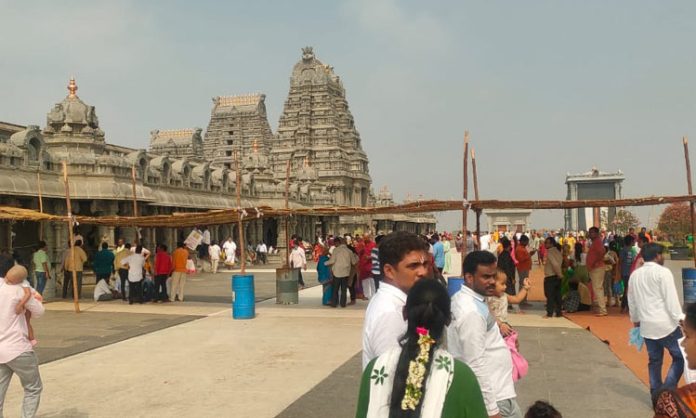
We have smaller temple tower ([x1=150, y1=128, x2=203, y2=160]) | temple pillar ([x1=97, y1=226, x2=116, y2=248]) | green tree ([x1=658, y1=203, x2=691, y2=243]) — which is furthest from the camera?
smaller temple tower ([x1=150, y1=128, x2=203, y2=160])

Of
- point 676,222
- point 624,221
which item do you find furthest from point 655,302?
point 624,221

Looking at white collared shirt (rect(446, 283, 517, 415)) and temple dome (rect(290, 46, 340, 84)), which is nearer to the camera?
white collared shirt (rect(446, 283, 517, 415))

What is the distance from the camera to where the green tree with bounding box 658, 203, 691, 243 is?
52125 millimetres

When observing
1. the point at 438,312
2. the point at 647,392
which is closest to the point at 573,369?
the point at 647,392

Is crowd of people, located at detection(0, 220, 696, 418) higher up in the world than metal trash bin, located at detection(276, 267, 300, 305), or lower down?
higher up

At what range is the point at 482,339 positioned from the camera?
3.39m

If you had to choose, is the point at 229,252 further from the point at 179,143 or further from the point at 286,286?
the point at 179,143

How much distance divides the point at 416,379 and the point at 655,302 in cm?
454

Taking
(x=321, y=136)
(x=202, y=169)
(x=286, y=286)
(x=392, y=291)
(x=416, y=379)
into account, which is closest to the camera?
(x=416, y=379)

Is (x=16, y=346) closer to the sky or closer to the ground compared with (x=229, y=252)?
closer to the sky

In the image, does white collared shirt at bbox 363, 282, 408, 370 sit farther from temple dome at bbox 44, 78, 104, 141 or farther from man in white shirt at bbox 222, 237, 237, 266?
man in white shirt at bbox 222, 237, 237, 266

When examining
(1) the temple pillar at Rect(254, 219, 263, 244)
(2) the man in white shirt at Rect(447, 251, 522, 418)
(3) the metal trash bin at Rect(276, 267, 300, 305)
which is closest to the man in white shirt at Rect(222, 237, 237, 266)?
(1) the temple pillar at Rect(254, 219, 263, 244)

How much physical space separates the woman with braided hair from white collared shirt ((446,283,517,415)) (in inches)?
28.9

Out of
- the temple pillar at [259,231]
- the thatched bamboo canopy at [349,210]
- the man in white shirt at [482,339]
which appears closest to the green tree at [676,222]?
the temple pillar at [259,231]
